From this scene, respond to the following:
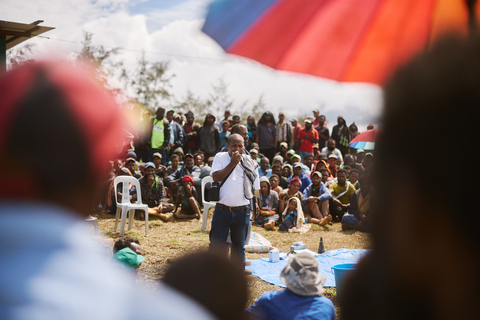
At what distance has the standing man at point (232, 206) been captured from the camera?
459 cm

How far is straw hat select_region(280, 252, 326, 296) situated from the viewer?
277 centimetres

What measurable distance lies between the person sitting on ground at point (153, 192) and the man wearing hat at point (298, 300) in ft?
24.6

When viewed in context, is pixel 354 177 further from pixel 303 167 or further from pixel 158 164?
pixel 158 164

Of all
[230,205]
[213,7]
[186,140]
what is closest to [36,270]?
[213,7]

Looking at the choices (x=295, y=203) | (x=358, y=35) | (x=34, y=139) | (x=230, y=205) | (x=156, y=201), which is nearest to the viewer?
(x=34, y=139)

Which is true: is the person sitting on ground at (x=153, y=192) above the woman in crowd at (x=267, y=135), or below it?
below

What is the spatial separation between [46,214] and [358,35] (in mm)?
1416

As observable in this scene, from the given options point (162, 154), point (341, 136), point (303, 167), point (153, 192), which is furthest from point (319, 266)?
point (341, 136)

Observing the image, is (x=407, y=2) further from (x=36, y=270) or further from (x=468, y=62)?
(x=36, y=270)

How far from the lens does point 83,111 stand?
796 mm

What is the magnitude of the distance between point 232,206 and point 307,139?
8468 millimetres

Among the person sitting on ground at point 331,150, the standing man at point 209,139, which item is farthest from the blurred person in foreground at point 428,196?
the person sitting on ground at point 331,150

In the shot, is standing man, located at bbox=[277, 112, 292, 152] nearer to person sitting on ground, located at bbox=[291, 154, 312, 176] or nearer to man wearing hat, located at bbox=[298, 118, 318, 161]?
man wearing hat, located at bbox=[298, 118, 318, 161]

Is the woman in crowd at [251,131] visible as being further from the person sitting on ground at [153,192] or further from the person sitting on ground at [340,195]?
the person sitting on ground at [153,192]
